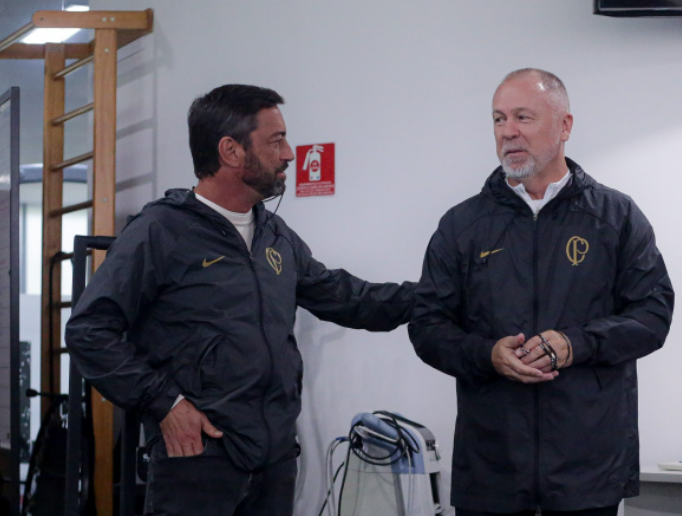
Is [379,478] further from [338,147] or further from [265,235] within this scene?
[338,147]

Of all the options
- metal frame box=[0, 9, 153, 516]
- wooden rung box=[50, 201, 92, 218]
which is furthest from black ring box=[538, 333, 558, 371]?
wooden rung box=[50, 201, 92, 218]

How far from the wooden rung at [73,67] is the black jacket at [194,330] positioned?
1954mm

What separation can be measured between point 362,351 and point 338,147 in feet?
2.57

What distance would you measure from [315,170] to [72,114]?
4.13 ft

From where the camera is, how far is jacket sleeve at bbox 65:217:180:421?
1949mm

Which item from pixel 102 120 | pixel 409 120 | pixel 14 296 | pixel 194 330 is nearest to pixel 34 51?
pixel 102 120

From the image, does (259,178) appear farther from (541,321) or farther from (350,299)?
(541,321)

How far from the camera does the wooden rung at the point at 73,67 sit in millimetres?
3842

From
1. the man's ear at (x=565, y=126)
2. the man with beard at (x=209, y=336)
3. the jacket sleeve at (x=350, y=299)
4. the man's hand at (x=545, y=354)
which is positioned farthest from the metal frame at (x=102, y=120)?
the man's hand at (x=545, y=354)

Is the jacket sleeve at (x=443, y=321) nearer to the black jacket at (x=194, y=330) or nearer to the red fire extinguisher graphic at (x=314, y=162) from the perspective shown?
the black jacket at (x=194, y=330)

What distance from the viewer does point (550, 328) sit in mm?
1859

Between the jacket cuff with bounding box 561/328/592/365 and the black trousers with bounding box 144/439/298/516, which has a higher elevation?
the jacket cuff with bounding box 561/328/592/365

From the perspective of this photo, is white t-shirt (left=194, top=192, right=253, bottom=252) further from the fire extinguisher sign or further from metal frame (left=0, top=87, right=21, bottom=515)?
metal frame (left=0, top=87, right=21, bottom=515)

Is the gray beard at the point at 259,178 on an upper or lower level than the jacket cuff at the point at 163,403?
upper
